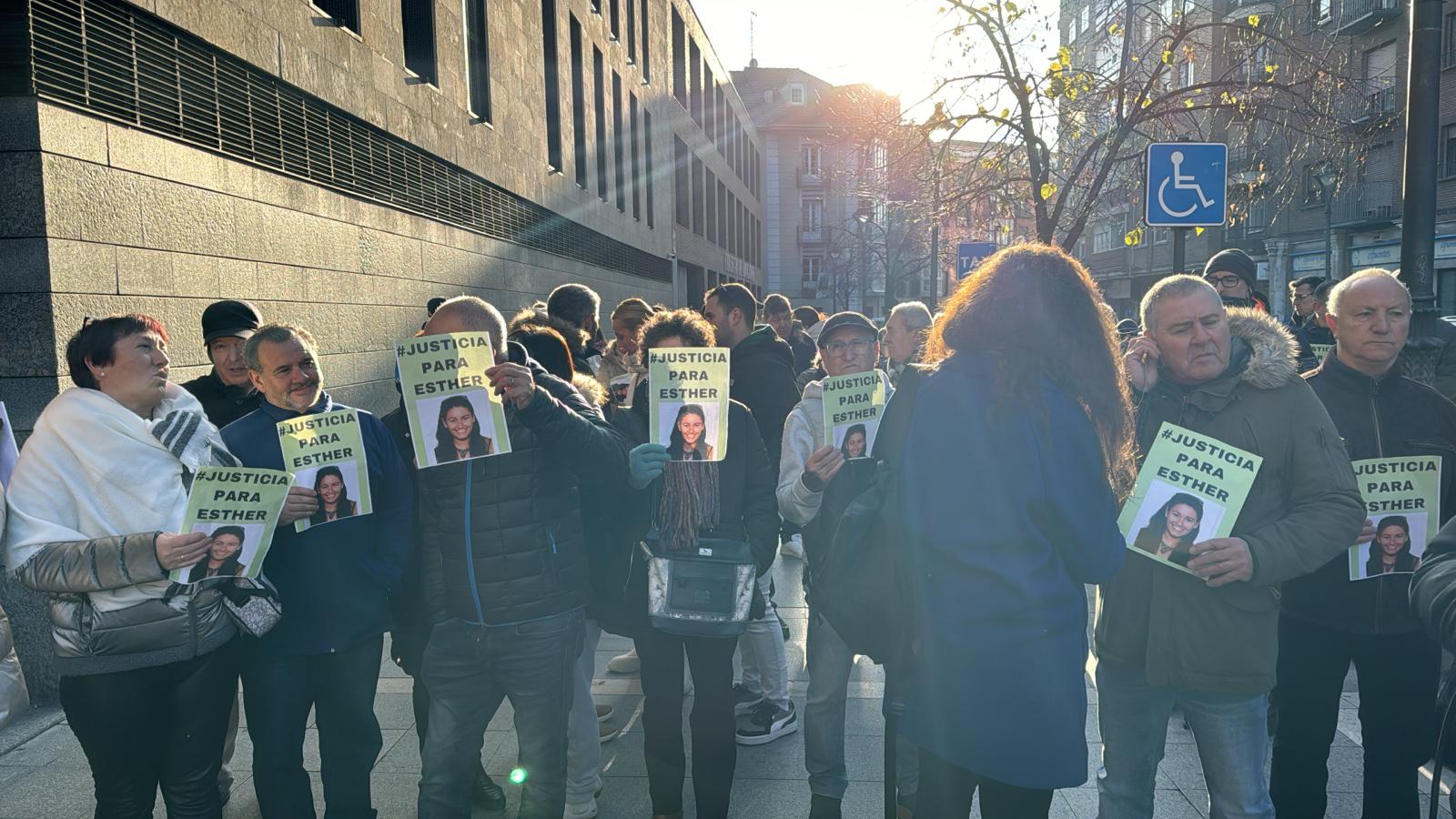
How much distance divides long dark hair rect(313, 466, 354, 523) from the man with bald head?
245mm

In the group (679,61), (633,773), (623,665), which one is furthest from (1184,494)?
(679,61)

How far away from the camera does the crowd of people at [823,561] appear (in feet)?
8.11

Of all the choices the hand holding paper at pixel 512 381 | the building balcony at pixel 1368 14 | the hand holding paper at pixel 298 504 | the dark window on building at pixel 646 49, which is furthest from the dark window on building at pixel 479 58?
the building balcony at pixel 1368 14

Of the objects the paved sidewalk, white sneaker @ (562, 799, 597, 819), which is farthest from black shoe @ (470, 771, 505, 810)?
white sneaker @ (562, 799, 597, 819)

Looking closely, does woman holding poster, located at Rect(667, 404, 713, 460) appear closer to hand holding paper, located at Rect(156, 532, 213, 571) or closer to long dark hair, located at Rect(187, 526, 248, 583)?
long dark hair, located at Rect(187, 526, 248, 583)

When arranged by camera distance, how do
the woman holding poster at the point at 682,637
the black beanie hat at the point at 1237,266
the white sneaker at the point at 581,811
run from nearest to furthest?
the woman holding poster at the point at 682,637 < the white sneaker at the point at 581,811 < the black beanie hat at the point at 1237,266

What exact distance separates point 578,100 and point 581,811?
56.5ft

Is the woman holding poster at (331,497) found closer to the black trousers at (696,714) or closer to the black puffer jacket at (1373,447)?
the black trousers at (696,714)

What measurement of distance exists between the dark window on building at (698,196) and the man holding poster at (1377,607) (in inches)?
1244

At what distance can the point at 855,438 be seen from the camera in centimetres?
374

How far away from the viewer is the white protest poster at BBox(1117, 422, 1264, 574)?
9.78ft

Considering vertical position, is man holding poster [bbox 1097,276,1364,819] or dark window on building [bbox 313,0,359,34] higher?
dark window on building [bbox 313,0,359,34]

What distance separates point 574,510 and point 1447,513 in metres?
3.04

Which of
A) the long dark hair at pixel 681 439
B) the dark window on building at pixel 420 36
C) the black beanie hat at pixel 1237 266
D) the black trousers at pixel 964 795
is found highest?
the dark window on building at pixel 420 36
